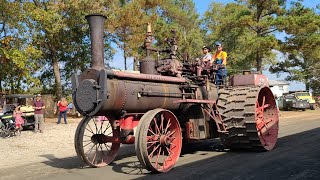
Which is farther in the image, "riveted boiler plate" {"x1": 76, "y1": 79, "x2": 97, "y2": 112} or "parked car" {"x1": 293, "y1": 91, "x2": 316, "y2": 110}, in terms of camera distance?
"parked car" {"x1": 293, "y1": 91, "x2": 316, "y2": 110}

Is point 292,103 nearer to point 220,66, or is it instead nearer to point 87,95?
point 220,66

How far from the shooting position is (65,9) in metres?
24.0

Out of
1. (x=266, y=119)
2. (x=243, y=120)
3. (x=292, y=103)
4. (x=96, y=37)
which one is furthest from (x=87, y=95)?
(x=292, y=103)

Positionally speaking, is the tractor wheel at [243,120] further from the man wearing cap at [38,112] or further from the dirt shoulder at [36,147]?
the man wearing cap at [38,112]

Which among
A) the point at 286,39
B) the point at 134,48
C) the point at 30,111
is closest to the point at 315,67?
the point at 286,39

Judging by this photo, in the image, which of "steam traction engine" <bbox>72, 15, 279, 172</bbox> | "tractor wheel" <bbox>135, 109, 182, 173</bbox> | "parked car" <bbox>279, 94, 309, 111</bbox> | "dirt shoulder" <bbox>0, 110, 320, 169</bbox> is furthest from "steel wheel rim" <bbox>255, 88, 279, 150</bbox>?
"parked car" <bbox>279, 94, 309, 111</bbox>

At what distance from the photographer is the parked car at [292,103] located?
31.2 metres

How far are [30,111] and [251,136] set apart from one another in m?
11.9

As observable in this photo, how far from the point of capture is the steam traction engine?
6671 millimetres

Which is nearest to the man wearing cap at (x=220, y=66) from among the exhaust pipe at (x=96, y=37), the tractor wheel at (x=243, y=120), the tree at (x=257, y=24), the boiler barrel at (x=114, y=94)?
the tractor wheel at (x=243, y=120)

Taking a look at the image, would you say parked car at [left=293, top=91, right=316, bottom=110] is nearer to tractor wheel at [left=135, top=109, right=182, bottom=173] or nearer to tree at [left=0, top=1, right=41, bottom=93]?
tree at [left=0, top=1, right=41, bottom=93]

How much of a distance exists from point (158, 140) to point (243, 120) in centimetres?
227

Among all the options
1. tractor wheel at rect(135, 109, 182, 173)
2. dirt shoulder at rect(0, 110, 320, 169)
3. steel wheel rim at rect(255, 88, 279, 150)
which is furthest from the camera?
dirt shoulder at rect(0, 110, 320, 169)

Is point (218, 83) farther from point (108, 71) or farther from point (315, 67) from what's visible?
point (315, 67)
